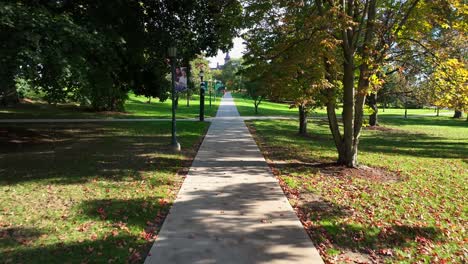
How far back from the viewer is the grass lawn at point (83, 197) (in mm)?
4793

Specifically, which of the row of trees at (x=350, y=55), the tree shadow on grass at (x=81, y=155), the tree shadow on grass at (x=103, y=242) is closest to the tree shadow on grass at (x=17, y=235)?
the tree shadow on grass at (x=103, y=242)

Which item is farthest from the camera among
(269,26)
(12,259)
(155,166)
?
(269,26)

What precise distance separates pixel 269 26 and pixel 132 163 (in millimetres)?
6338

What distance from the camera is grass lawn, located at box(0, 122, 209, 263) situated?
479 centimetres

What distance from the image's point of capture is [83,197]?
696cm

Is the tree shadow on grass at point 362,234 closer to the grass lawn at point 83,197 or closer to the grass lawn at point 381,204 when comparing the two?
the grass lawn at point 381,204

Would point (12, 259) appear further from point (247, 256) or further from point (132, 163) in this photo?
point (132, 163)

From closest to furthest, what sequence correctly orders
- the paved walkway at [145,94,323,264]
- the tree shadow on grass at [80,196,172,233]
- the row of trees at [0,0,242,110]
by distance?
the paved walkway at [145,94,323,264] → the tree shadow on grass at [80,196,172,233] → the row of trees at [0,0,242,110]

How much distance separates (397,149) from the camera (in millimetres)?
15477

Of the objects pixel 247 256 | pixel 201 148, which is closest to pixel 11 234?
pixel 247 256

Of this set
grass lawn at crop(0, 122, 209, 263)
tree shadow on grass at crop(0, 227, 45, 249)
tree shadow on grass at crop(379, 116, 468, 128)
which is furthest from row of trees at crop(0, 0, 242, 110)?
tree shadow on grass at crop(379, 116, 468, 128)

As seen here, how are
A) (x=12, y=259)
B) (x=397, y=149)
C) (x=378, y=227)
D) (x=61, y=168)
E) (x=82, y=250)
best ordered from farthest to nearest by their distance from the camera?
(x=397, y=149) < (x=61, y=168) < (x=378, y=227) < (x=82, y=250) < (x=12, y=259)

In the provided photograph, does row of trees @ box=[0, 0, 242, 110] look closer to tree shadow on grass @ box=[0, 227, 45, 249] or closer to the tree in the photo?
tree shadow on grass @ box=[0, 227, 45, 249]

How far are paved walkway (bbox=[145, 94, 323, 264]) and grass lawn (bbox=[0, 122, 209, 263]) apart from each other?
0.33 meters
